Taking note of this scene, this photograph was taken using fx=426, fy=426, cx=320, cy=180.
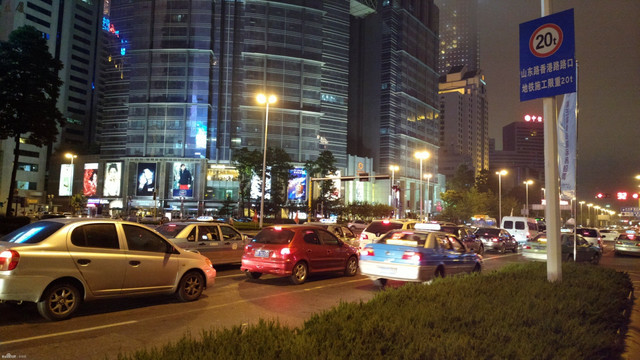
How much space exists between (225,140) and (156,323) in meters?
85.2

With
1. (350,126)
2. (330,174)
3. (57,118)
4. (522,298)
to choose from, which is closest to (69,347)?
(522,298)

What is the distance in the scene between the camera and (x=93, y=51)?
13762 cm

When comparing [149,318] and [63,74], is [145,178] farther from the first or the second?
[149,318]

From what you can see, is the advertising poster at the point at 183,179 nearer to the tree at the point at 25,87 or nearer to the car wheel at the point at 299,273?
the tree at the point at 25,87

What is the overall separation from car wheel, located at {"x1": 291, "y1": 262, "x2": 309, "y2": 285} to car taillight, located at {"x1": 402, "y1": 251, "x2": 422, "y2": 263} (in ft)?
9.54

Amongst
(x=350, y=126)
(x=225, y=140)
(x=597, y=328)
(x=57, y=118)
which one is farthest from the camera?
(x=350, y=126)

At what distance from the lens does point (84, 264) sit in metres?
7.27

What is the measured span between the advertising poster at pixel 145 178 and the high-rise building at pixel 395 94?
182 feet

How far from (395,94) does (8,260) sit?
11482 centimetres

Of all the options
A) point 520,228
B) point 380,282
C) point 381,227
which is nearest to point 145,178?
point 520,228

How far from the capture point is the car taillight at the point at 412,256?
10.5 metres

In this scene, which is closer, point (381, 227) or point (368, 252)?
point (368, 252)

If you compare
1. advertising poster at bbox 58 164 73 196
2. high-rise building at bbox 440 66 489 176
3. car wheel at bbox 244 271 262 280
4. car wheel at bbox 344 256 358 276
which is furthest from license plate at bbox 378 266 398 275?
high-rise building at bbox 440 66 489 176

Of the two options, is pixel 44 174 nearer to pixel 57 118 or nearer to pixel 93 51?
pixel 93 51
